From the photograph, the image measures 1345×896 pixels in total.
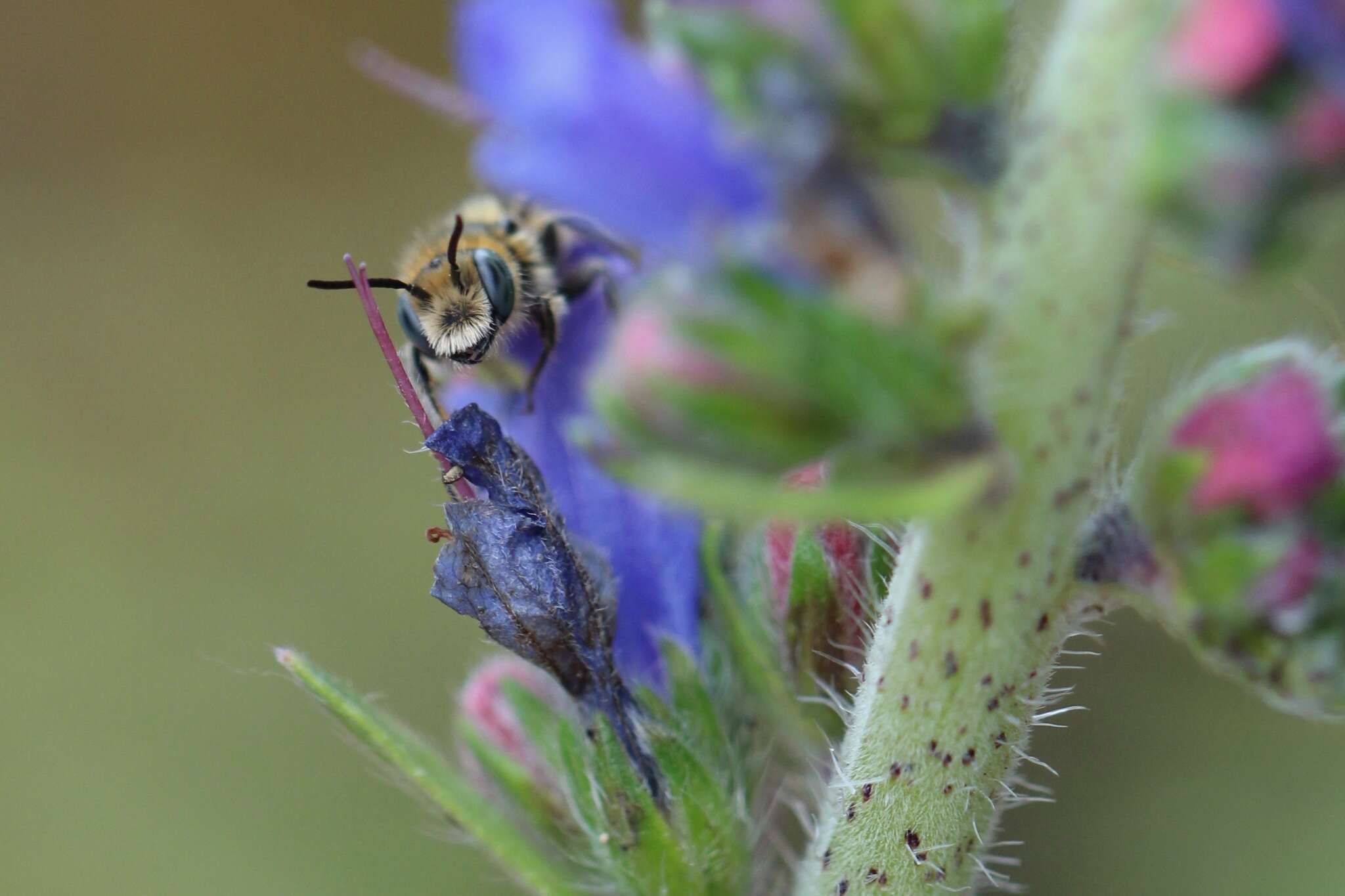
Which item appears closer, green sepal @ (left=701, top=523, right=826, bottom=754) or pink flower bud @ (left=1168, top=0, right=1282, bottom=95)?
pink flower bud @ (left=1168, top=0, right=1282, bottom=95)

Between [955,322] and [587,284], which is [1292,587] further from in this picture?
[587,284]

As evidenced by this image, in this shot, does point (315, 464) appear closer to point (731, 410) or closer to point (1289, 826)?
point (1289, 826)

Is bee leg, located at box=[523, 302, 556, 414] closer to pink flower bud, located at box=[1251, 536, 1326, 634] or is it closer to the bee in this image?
the bee

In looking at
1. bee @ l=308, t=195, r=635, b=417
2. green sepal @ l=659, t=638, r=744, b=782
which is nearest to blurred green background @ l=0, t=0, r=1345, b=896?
green sepal @ l=659, t=638, r=744, b=782

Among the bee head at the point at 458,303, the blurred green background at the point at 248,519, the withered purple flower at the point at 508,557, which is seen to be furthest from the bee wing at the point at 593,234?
the blurred green background at the point at 248,519

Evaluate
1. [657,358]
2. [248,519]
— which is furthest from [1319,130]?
[248,519]

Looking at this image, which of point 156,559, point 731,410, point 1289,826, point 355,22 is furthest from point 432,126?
point 731,410

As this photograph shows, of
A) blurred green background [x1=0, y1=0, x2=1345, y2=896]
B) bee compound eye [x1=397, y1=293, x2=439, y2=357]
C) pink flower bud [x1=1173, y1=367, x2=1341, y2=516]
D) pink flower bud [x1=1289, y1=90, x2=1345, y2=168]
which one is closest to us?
pink flower bud [x1=1289, y1=90, x2=1345, y2=168]
